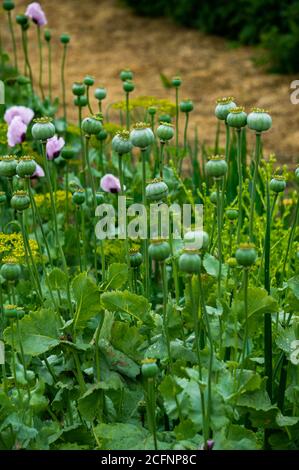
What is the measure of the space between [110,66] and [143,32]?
3.14 ft

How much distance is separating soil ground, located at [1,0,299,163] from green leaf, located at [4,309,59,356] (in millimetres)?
3001

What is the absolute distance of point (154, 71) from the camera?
261 inches

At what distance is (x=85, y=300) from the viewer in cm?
189

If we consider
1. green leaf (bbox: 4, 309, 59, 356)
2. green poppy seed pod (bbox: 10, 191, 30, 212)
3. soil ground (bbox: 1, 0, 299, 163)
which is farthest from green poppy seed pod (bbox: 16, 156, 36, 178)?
soil ground (bbox: 1, 0, 299, 163)

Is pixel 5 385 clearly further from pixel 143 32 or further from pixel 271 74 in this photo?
pixel 143 32

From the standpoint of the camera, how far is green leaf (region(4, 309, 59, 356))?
1.88 metres

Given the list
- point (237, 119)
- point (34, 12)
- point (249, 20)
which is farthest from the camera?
point (249, 20)

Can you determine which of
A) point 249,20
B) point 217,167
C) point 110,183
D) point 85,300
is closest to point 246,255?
point 217,167

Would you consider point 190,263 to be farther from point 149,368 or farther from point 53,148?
point 53,148

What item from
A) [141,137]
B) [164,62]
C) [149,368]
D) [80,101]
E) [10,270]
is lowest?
[164,62]

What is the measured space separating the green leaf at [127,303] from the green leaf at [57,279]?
24cm

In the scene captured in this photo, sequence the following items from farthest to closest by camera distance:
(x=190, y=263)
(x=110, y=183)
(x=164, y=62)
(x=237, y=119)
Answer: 1. (x=164, y=62)
2. (x=110, y=183)
3. (x=237, y=119)
4. (x=190, y=263)

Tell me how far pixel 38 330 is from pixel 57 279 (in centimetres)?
23

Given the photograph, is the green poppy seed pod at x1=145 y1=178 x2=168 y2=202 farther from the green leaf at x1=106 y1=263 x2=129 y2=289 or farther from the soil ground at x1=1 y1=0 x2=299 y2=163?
the soil ground at x1=1 y1=0 x2=299 y2=163
